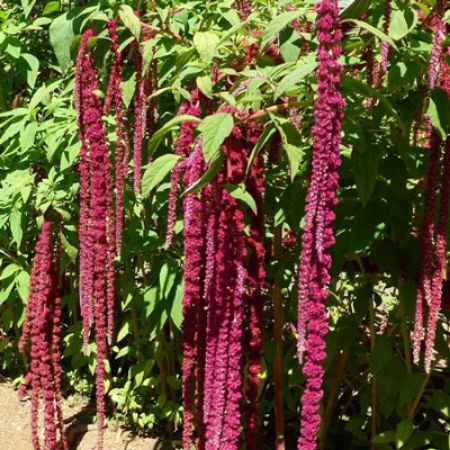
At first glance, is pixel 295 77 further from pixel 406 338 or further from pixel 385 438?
pixel 385 438

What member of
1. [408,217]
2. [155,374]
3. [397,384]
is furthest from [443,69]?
[155,374]

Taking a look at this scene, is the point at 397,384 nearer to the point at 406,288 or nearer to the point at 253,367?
the point at 406,288

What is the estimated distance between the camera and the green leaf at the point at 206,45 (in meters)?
1.73

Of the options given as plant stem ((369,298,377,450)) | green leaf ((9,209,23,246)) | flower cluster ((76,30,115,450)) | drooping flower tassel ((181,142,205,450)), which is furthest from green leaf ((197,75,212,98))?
green leaf ((9,209,23,246))

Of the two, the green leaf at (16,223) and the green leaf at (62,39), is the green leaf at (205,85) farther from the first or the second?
the green leaf at (16,223)

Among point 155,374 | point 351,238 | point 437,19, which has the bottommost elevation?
point 155,374

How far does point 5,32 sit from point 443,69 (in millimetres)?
2100

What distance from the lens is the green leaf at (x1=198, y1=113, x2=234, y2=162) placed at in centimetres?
148

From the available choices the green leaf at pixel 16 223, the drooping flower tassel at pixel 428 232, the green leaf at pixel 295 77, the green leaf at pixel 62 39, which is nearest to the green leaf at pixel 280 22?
the green leaf at pixel 295 77

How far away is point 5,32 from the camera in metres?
3.19

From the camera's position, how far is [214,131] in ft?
4.93

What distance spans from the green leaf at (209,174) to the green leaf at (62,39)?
0.68 meters

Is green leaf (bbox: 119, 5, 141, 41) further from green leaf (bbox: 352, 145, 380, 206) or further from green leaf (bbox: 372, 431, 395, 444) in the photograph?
green leaf (bbox: 372, 431, 395, 444)

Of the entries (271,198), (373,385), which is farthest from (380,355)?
(271,198)
